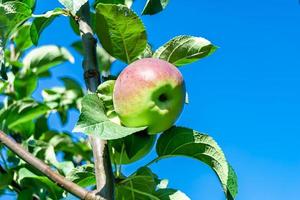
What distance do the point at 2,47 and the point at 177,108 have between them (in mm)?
408

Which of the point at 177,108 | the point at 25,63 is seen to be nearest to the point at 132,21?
the point at 177,108

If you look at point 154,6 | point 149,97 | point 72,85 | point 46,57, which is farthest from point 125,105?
point 72,85

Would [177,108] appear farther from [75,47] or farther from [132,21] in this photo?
[75,47]

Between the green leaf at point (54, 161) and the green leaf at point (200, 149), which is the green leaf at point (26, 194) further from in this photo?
the green leaf at point (200, 149)

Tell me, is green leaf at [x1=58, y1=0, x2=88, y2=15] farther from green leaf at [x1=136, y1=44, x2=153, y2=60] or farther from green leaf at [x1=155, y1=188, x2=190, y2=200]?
green leaf at [x1=155, y1=188, x2=190, y2=200]

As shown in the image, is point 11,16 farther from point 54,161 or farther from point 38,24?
point 54,161

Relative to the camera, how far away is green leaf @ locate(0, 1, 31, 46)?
128cm

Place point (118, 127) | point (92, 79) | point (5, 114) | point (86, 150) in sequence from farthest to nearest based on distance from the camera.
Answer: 1. point (86, 150)
2. point (5, 114)
3. point (92, 79)
4. point (118, 127)

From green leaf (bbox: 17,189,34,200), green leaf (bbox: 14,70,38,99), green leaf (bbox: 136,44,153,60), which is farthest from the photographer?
green leaf (bbox: 14,70,38,99)

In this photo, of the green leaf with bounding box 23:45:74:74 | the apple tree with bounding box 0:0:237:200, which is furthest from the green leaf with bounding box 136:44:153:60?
the green leaf with bounding box 23:45:74:74

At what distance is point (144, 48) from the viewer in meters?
1.21

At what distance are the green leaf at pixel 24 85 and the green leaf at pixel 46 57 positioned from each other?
0.16 meters

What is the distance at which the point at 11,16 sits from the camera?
1291 mm

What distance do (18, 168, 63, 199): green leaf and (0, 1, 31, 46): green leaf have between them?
1.93ft
